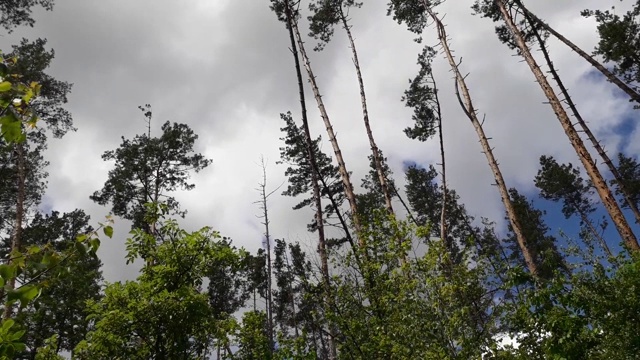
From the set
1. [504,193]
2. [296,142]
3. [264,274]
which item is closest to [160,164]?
[296,142]

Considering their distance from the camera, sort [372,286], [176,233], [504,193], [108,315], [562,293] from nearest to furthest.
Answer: [108,315], [176,233], [562,293], [372,286], [504,193]

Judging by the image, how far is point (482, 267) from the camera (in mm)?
5812

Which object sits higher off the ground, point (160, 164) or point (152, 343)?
point (160, 164)

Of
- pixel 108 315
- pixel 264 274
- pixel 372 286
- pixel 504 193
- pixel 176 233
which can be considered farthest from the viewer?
pixel 264 274

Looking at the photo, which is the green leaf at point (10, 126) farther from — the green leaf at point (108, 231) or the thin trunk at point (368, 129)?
the thin trunk at point (368, 129)

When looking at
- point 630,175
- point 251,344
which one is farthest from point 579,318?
point 630,175

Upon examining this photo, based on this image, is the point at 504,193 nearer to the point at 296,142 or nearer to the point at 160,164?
the point at 296,142

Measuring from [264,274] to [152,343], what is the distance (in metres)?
28.1

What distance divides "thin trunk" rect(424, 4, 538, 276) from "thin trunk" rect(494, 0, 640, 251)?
1.96 meters

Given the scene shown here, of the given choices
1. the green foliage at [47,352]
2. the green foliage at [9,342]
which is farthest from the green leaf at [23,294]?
the green foliage at [47,352]

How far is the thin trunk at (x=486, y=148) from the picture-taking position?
33.6 feet

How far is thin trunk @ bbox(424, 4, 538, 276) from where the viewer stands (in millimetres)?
10242

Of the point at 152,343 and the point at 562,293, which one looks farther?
the point at 562,293

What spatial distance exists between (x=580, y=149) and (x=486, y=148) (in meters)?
2.32
